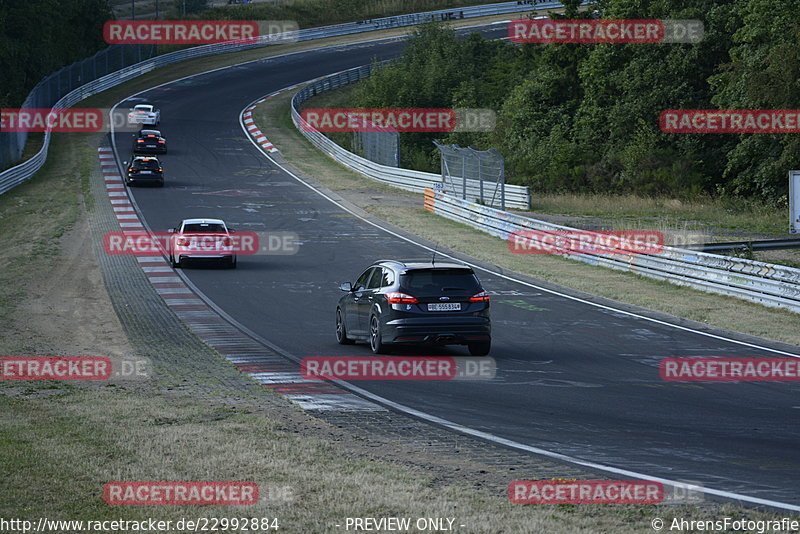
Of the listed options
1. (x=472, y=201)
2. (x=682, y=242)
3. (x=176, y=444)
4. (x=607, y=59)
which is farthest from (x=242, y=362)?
(x=607, y=59)

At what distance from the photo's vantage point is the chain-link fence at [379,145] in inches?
2039

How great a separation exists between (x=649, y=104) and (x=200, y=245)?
28820 millimetres

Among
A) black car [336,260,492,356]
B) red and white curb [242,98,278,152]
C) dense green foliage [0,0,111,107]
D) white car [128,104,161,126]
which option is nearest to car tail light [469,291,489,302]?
black car [336,260,492,356]

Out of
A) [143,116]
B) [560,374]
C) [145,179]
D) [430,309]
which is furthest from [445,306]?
[143,116]

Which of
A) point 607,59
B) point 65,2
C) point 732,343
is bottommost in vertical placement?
point 732,343

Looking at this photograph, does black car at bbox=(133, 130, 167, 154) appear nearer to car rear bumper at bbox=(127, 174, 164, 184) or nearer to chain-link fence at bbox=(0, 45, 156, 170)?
chain-link fence at bbox=(0, 45, 156, 170)

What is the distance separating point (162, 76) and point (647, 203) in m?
53.5

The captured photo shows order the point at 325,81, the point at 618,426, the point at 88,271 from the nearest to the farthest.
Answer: the point at 618,426, the point at 88,271, the point at 325,81

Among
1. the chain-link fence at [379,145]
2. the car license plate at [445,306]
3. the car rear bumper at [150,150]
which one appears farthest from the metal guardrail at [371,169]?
the car license plate at [445,306]

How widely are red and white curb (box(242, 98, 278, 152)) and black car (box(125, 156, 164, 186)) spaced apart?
13.9 meters

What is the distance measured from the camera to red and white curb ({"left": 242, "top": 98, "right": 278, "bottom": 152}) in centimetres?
6091

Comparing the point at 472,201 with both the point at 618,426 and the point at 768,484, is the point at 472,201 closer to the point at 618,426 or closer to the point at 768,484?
the point at 618,426

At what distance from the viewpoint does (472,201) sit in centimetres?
4112

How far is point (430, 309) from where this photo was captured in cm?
1568
